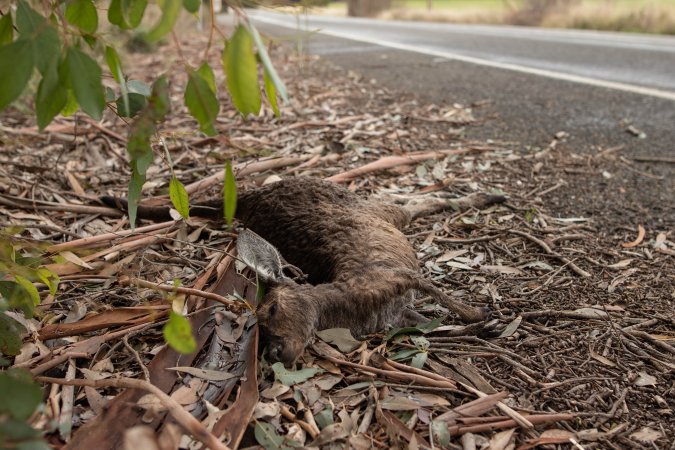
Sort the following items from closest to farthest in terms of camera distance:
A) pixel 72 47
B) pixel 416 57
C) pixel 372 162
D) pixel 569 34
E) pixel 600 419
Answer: pixel 72 47
pixel 600 419
pixel 372 162
pixel 416 57
pixel 569 34

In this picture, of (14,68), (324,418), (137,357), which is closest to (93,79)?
(14,68)

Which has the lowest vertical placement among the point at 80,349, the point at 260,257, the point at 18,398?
the point at 80,349

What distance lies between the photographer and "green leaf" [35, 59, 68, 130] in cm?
120

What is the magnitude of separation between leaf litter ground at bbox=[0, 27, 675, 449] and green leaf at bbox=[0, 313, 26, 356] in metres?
0.11

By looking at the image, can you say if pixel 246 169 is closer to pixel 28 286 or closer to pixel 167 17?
pixel 28 286

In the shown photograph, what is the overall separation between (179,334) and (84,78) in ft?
1.77

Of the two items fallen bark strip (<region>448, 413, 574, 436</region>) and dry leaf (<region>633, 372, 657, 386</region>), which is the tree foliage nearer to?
fallen bark strip (<region>448, 413, 574, 436</region>)

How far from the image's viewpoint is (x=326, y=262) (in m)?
2.39

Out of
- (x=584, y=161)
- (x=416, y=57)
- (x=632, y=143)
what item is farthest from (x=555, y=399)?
(x=416, y=57)

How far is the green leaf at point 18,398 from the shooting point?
3.46ft

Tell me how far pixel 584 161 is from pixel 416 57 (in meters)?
5.73

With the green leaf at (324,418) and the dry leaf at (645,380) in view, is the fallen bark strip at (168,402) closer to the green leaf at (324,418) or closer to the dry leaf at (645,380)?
the green leaf at (324,418)

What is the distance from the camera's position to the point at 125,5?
125 centimetres

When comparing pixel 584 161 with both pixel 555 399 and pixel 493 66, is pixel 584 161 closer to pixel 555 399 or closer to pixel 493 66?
pixel 555 399
